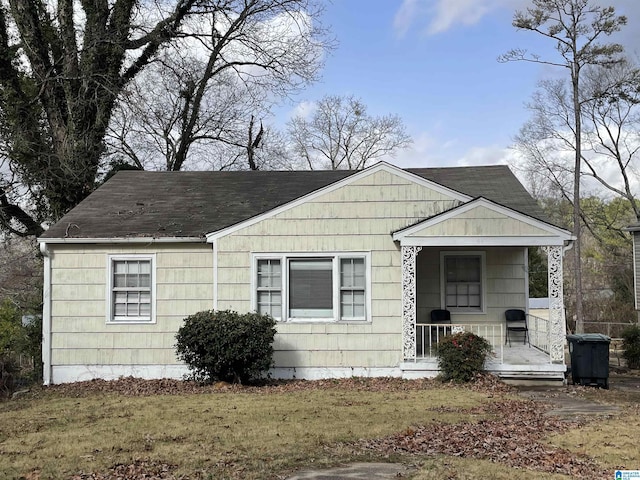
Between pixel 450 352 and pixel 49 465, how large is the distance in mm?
7958

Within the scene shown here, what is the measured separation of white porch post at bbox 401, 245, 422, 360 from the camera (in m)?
13.2

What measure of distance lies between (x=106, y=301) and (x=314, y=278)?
463 cm

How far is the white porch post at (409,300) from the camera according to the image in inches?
519

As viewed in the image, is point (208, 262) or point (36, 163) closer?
point (208, 262)

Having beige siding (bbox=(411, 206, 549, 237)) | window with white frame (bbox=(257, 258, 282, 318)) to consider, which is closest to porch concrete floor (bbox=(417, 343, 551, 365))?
beige siding (bbox=(411, 206, 549, 237))

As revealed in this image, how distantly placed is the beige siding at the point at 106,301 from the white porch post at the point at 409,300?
421 centimetres

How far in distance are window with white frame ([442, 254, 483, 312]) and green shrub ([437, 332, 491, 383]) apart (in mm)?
2185

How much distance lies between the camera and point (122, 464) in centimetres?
712

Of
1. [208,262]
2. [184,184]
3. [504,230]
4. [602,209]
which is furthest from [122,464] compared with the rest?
[602,209]

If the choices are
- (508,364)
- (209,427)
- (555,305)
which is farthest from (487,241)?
(209,427)

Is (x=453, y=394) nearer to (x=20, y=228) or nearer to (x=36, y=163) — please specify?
(x=36, y=163)

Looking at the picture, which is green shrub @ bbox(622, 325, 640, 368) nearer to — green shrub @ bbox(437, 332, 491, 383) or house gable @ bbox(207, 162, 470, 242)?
green shrub @ bbox(437, 332, 491, 383)

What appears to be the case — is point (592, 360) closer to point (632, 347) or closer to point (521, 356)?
point (521, 356)

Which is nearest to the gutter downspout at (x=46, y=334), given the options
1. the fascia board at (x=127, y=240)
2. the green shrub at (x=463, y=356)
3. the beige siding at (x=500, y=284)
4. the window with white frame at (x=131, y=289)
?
the fascia board at (x=127, y=240)
